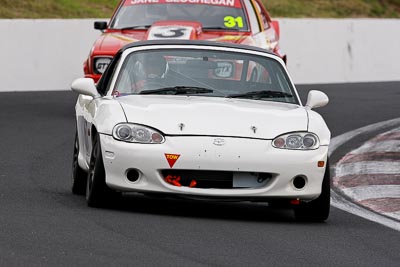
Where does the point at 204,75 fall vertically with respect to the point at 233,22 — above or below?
above

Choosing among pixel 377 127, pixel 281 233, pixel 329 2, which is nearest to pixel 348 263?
pixel 281 233

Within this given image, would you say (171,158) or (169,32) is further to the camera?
(169,32)

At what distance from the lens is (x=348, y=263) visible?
7.44 m

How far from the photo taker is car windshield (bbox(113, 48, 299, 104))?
32.6 feet

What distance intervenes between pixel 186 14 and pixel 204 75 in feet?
24.1

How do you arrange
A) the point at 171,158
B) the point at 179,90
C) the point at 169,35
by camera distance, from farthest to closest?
the point at 169,35, the point at 179,90, the point at 171,158

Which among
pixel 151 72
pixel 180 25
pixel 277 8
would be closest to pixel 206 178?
pixel 151 72

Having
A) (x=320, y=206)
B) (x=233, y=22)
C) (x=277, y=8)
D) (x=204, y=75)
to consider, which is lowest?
(x=277, y=8)

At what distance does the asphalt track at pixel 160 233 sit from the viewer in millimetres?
7215

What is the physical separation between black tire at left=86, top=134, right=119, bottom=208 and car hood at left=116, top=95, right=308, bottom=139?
34 cm

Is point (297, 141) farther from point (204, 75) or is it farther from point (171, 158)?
point (204, 75)

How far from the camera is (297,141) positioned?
9.08 m

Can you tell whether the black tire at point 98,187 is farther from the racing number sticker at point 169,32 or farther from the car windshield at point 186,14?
the car windshield at point 186,14

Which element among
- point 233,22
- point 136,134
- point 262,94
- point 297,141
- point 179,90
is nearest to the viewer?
point 136,134
